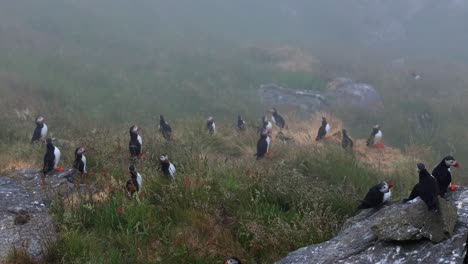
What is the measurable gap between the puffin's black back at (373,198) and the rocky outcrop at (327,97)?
1492 centimetres

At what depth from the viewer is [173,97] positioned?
21266mm

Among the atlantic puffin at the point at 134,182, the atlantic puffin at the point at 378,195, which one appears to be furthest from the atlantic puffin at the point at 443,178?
the atlantic puffin at the point at 134,182

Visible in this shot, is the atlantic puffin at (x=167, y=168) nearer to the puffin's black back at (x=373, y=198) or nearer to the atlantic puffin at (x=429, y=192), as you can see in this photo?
the puffin's black back at (x=373, y=198)

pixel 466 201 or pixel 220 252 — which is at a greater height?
pixel 466 201

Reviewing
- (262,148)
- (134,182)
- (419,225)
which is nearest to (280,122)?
(262,148)

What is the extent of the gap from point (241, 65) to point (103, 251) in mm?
21971

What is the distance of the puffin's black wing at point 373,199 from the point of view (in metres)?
6.02

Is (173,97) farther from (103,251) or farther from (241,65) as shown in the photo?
(103,251)

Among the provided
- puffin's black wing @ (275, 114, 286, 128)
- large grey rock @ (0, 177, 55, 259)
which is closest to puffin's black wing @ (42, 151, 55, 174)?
large grey rock @ (0, 177, 55, 259)

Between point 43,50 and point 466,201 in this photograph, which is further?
point 43,50

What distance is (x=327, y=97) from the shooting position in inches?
883

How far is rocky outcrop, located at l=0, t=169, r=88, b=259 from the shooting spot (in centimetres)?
573

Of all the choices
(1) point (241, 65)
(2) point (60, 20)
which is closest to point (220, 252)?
(1) point (241, 65)

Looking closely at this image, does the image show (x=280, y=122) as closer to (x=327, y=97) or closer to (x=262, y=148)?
(x=262, y=148)
